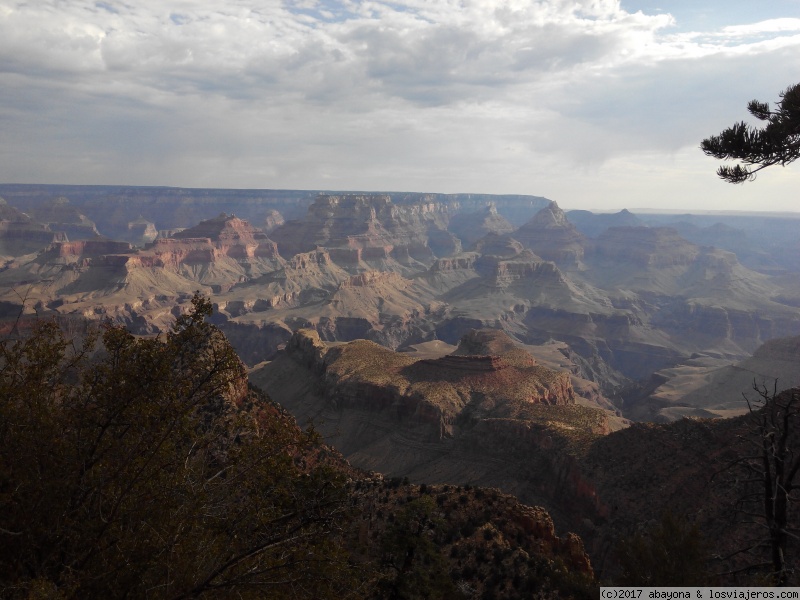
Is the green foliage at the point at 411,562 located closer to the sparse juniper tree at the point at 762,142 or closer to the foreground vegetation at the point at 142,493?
the foreground vegetation at the point at 142,493

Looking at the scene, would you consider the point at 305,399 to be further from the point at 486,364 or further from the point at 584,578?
the point at 584,578

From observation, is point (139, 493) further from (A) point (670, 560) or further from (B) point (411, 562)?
(A) point (670, 560)

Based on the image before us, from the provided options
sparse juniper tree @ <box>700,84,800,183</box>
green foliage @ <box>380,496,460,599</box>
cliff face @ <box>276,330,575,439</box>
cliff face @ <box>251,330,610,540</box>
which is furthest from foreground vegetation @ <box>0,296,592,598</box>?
cliff face @ <box>276,330,575,439</box>

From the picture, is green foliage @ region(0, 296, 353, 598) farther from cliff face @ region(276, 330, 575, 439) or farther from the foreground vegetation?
cliff face @ region(276, 330, 575, 439)

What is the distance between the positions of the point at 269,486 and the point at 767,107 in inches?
860

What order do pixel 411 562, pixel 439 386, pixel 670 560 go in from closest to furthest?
pixel 670 560
pixel 411 562
pixel 439 386

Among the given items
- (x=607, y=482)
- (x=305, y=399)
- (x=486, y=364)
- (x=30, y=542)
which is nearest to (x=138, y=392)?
(x=30, y=542)

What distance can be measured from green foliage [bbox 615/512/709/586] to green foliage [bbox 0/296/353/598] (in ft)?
32.3

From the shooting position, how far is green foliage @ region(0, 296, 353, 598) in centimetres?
1055

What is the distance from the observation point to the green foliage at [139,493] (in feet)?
34.6

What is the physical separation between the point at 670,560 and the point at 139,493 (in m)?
15.0

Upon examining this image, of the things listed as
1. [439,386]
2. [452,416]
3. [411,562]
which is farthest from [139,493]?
[439,386]

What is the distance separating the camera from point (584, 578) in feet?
74.2

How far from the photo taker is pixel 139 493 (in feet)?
37.6
